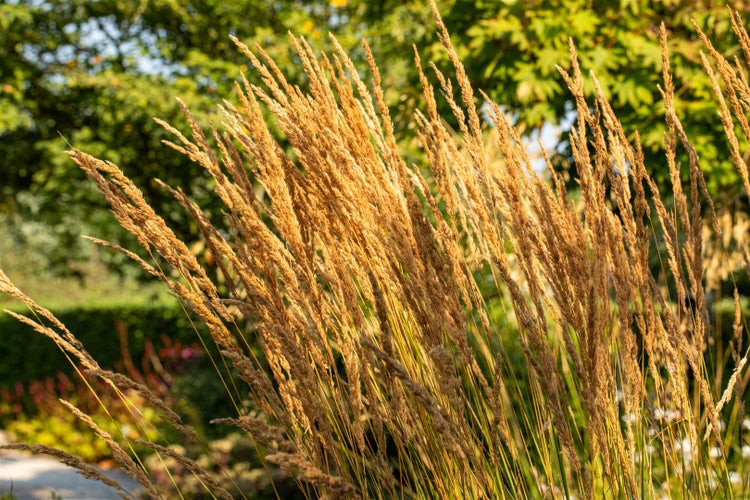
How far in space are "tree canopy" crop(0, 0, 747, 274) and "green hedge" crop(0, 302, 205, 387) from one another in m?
1.40

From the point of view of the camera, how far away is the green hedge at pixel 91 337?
9.21 metres

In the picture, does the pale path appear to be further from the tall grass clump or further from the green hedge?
the tall grass clump

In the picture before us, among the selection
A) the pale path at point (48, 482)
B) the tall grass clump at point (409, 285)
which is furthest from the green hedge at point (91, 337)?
the tall grass clump at point (409, 285)

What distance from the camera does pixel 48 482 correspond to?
16.4 ft

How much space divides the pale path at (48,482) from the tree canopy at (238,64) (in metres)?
2.20

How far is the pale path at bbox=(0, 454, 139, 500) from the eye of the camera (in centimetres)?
452

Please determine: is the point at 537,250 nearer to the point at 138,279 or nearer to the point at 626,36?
the point at 626,36

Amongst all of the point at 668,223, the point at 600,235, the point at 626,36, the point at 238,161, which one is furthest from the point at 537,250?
the point at 626,36

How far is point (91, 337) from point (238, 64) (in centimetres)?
478

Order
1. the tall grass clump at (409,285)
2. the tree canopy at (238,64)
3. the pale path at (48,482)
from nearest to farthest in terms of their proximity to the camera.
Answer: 1. the tall grass clump at (409,285)
2. the tree canopy at (238,64)
3. the pale path at (48,482)

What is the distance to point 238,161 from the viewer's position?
1.63m

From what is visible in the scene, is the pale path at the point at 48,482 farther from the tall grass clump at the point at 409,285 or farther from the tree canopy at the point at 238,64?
the tall grass clump at the point at 409,285

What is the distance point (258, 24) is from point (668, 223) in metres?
5.97

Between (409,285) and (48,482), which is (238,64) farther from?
(409,285)
